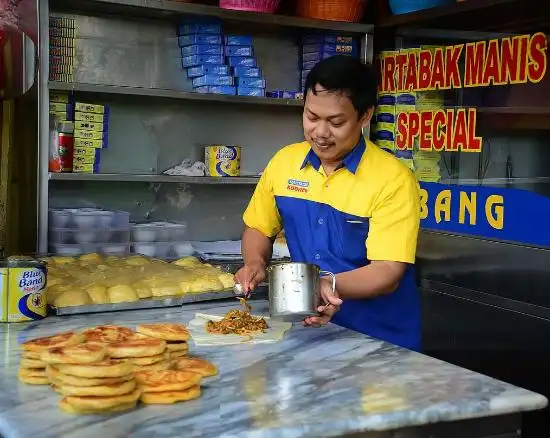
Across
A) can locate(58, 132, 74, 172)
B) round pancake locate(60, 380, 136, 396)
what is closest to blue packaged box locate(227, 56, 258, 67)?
can locate(58, 132, 74, 172)

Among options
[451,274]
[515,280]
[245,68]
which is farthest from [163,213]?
[515,280]

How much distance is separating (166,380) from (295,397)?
0.85ft

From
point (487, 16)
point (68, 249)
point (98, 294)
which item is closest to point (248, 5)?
point (487, 16)

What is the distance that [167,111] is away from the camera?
407 cm

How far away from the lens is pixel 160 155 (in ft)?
13.4

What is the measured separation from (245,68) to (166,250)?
→ 99 centimetres

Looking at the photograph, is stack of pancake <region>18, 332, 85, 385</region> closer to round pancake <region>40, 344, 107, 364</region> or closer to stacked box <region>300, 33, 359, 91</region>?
round pancake <region>40, 344, 107, 364</region>

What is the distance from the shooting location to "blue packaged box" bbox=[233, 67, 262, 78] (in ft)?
12.7

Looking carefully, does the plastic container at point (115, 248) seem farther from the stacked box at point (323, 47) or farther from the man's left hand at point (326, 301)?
the man's left hand at point (326, 301)

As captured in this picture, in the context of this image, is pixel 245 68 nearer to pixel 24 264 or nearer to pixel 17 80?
pixel 17 80

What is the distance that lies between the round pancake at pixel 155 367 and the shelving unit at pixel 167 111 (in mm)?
2038

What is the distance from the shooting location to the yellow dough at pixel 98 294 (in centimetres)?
237

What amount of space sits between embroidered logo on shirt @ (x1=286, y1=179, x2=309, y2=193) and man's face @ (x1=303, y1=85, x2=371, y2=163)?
168 millimetres

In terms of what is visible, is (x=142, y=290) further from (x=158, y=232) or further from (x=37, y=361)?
(x=158, y=232)
